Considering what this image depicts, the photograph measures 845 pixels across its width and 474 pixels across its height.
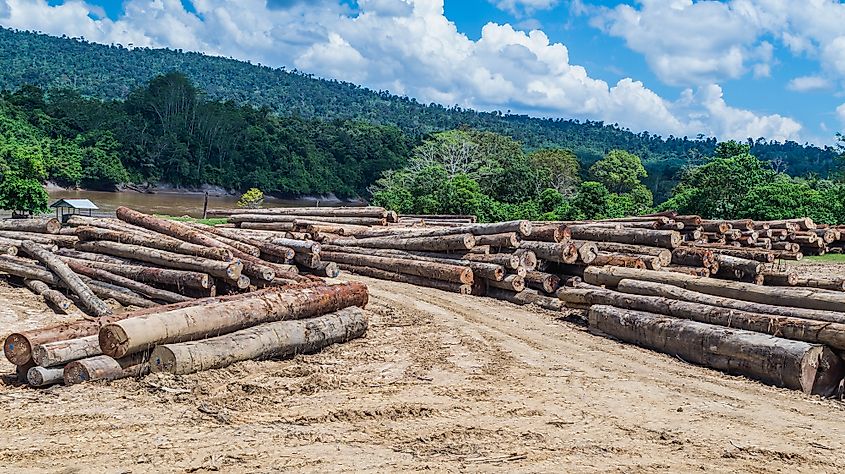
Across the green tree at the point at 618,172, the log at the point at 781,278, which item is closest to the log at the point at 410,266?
the log at the point at 781,278

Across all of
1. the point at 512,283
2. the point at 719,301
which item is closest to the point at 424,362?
the point at 719,301

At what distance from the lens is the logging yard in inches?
223

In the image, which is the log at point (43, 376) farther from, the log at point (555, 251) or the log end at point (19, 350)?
the log at point (555, 251)

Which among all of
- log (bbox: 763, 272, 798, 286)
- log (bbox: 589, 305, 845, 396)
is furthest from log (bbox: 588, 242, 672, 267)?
log (bbox: 589, 305, 845, 396)

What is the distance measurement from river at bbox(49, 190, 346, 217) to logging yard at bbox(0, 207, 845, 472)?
43.0 metres

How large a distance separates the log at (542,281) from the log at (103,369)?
8.76 metres

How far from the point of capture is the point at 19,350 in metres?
7.61

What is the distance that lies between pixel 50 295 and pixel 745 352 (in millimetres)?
12113

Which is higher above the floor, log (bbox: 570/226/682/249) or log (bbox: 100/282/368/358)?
log (bbox: 570/226/682/249)

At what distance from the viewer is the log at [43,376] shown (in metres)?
7.36

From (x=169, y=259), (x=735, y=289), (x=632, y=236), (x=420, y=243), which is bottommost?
(x=169, y=259)

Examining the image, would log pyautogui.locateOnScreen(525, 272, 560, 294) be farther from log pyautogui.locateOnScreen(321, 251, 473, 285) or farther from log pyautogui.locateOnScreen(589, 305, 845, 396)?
log pyautogui.locateOnScreen(589, 305, 845, 396)

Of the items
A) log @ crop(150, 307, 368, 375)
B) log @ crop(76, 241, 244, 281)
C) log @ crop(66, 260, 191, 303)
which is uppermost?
log @ crop(76, 241, 244, 281)

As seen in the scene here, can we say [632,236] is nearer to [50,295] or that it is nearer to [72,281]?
[72,281]
